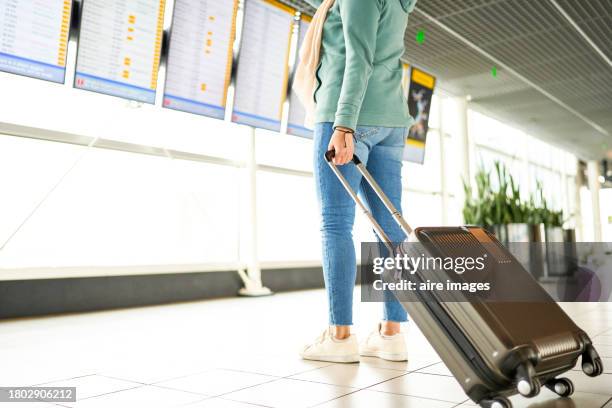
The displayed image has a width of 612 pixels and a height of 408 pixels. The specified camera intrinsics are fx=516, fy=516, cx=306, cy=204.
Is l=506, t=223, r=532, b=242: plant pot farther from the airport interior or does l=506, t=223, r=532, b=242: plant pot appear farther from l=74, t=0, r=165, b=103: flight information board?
l=74, t=0, r=165, b=103: flight information board

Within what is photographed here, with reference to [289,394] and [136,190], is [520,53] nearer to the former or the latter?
[136,190]

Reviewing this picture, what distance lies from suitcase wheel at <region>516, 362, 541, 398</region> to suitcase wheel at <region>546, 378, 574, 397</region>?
0.26 m

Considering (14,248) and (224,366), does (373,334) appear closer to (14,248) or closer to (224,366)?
(224,366)

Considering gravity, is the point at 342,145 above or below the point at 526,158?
below

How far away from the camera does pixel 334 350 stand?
1.64 metres

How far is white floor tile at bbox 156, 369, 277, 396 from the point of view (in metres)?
1.33

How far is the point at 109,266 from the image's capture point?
3.25 meters

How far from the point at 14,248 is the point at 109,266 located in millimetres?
555

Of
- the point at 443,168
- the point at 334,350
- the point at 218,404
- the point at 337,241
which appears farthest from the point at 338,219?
the point at 443,168

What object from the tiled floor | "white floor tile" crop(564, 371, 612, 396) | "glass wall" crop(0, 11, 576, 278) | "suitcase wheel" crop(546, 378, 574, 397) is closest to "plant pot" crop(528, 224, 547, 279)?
the tiled floor

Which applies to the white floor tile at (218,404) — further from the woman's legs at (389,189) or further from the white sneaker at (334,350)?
the woman's legs at (389,189)

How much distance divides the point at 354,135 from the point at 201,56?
230 centimetres

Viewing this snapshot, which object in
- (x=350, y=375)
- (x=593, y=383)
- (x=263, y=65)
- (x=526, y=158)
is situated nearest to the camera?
(x=593, y=383)

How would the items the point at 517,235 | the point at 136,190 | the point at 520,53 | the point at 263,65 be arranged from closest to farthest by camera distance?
the point at 136,190, the point at 263,65, the point at 517,235, the point at 520,53
